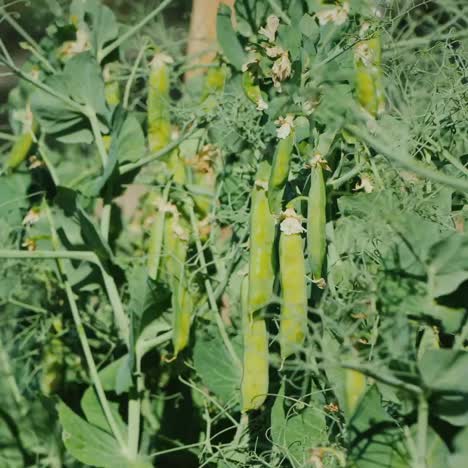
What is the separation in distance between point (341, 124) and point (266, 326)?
0.91ft

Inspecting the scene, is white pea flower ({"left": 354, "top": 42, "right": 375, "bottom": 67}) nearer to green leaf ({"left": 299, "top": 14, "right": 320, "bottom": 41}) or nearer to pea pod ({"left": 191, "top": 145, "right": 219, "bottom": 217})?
green leaf ({"left": 299, "top": 14, "right": 320, "bottom": 41})

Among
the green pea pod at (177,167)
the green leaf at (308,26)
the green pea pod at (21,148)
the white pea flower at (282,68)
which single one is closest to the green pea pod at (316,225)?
the white pea flower at (282,68)

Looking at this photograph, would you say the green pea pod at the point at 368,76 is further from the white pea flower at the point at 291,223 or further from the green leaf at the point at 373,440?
the green leaf at the point at 373,440

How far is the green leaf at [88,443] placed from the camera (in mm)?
1146

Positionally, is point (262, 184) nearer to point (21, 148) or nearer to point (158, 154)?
point (158, 154)

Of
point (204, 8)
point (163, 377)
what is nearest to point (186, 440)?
point (163, 377)

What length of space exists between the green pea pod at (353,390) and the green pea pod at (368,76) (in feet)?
1.15

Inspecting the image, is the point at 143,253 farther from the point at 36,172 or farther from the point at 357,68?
the point at 357,68

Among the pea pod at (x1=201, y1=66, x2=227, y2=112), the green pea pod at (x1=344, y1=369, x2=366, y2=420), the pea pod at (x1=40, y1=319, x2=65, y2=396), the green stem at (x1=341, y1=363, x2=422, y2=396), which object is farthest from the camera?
the pea pod at (x1=40, y1=319, x2=65, y2=396)

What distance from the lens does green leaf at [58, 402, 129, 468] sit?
45.1 inches

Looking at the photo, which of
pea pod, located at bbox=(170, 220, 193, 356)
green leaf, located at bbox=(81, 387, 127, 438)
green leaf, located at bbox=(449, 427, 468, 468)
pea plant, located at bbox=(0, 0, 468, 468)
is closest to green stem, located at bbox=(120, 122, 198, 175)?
pea plant, located at bbox=(0, 0, 468, 468)

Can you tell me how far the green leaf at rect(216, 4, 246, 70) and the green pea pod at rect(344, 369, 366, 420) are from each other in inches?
22.3

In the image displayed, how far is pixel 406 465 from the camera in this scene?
0.82m

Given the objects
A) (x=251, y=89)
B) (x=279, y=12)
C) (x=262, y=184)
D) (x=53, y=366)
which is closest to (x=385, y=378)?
(x=262, y=184)
